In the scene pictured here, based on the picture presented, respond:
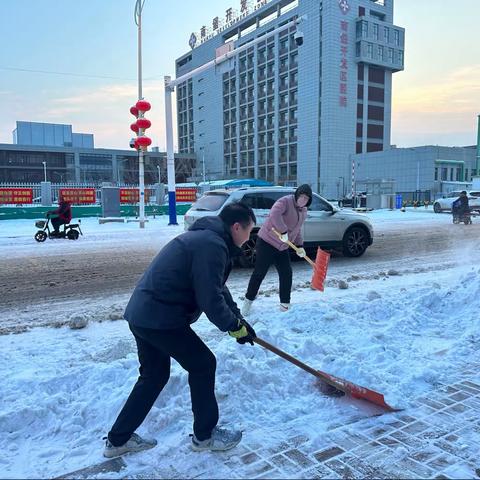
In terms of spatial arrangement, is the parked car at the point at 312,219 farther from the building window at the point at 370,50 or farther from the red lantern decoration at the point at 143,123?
the building window at the point at 370,50

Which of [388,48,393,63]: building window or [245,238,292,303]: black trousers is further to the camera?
[388,48,393,63]: building window

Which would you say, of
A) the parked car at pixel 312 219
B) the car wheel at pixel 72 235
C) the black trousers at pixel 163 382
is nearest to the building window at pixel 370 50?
the car wheel at pixel 72 235

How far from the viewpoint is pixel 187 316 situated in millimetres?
2689

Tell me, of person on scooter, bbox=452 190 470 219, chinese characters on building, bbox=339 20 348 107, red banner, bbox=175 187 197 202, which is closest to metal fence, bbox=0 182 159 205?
red banner, bbox=175 187 197 202

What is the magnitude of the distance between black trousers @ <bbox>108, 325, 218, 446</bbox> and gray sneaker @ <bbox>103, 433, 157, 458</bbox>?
0.04 meters

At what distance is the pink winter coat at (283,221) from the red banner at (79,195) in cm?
2051

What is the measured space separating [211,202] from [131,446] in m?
7.03

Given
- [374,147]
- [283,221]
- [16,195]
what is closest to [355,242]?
[283,221]

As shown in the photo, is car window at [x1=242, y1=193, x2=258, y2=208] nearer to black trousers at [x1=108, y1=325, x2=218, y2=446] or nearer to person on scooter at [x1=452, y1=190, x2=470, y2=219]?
black trousers at [x1=108, y1=325, x2=218, y2=446]

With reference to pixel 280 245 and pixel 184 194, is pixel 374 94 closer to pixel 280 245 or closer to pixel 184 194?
pixel 184 194

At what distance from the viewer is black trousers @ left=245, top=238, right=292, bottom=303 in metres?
5.93

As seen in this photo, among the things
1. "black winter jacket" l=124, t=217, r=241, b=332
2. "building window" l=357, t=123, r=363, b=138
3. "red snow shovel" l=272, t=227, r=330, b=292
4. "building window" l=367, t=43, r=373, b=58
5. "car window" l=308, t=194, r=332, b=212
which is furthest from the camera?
"building window" l=357, t=123, r=363, b=138

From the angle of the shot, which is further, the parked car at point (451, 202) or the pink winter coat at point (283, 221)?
the parked car at point (451, 202)

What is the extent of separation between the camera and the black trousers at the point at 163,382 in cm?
274
